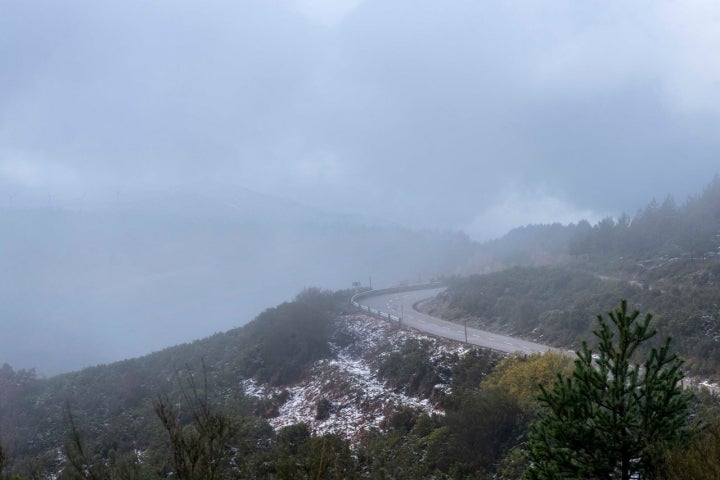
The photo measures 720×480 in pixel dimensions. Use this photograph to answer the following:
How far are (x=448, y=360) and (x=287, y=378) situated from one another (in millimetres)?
11266

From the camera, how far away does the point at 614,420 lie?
23.5 feet

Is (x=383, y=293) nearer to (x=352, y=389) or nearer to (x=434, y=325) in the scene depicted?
(x=434, y=325)

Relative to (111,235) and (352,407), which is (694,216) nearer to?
(352,407)

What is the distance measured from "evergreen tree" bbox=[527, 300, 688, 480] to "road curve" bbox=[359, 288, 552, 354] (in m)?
16.7

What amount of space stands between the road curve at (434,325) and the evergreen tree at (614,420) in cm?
1666

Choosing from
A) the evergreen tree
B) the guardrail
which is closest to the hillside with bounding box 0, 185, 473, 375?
the guardrail

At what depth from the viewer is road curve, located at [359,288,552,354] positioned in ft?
87.4

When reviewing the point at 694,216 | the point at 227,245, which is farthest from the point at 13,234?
the point at 694,216

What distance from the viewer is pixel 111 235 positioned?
18988cm

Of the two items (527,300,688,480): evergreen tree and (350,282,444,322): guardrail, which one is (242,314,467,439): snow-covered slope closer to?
(350,282,444,322): guardrail

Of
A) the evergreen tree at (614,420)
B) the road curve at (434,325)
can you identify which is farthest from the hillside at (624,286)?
the evergreen tree at (614,420)

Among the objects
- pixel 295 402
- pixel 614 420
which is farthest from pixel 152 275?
pixel 614 420

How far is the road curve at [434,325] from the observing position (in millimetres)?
26641

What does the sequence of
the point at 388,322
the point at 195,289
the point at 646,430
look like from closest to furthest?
the point at 646,430 → the point at 388,322 → the point at 195,289
